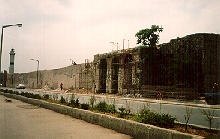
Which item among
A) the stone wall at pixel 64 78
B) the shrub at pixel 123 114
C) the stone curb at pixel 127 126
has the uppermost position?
the stone wall at pixel 64 78

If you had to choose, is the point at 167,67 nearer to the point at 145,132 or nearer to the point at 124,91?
the point at 124,91

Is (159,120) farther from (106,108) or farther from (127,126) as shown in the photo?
(106,108)

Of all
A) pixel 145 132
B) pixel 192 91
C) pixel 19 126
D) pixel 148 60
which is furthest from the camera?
pixel 148 60

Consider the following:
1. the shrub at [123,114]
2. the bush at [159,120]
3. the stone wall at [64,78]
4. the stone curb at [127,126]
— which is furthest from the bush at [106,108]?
the stone wall at [64,78]

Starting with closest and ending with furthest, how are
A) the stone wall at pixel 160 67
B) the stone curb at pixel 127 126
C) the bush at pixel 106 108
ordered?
1. the stone curb at pixel 127 126
2. the bush at pixel 106 108
3. the stone wall at pixel 160 67

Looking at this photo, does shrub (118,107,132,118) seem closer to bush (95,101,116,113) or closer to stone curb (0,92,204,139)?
stone curb (0,92,204,139)

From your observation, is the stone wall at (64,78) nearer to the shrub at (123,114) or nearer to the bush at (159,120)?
the shrub at (123,114)

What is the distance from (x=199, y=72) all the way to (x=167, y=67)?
163 inches

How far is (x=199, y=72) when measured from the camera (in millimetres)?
25016

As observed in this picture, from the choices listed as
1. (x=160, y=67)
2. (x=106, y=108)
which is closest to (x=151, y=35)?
(x=160, y=67)

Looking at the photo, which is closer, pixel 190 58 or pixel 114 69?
pixel 190 58

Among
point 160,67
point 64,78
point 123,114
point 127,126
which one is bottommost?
point 127,126

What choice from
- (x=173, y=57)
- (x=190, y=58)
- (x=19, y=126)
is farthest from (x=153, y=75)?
(x=19, y=126)

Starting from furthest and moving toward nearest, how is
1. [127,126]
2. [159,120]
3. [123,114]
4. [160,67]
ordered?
[160,67] → [123,114] → [127,126] → [159,120]
